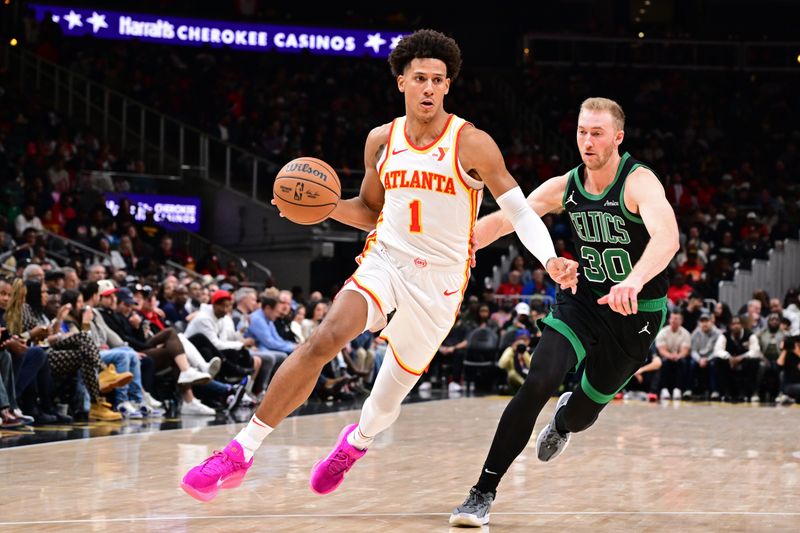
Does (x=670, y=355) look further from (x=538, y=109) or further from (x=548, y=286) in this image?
(x=538, y=109)

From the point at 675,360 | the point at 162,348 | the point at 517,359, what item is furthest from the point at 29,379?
the point at 675,360

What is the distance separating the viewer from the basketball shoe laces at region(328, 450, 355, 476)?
5.68m

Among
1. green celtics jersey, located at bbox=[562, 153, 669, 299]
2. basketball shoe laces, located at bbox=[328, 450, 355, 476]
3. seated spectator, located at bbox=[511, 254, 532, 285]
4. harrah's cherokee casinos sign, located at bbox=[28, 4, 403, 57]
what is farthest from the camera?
harrah's cherokee casinos sign, located at bbox=[28, 4, 403, 57]

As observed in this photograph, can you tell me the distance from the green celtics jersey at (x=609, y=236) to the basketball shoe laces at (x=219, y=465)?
211cm

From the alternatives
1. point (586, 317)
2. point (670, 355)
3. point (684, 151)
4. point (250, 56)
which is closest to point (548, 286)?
point (670, 355)

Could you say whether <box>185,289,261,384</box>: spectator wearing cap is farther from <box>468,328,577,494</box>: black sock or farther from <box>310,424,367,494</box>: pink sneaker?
<box>468,328,577,494</box>: black sock

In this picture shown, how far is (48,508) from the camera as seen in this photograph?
5.59 metres

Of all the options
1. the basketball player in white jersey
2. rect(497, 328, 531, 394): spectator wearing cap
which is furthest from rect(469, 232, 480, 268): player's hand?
rect(497, 328, 531, 394): spectator wearing cap

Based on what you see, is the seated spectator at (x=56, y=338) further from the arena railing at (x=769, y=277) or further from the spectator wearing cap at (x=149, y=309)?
the arena railing at (x=769, y=277)

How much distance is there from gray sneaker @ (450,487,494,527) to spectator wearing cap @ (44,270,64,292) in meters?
7.23

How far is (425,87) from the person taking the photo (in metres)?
5.60

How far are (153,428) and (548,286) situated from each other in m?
11.0

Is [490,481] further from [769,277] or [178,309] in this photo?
[769,277]

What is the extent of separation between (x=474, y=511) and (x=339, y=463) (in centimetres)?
73
